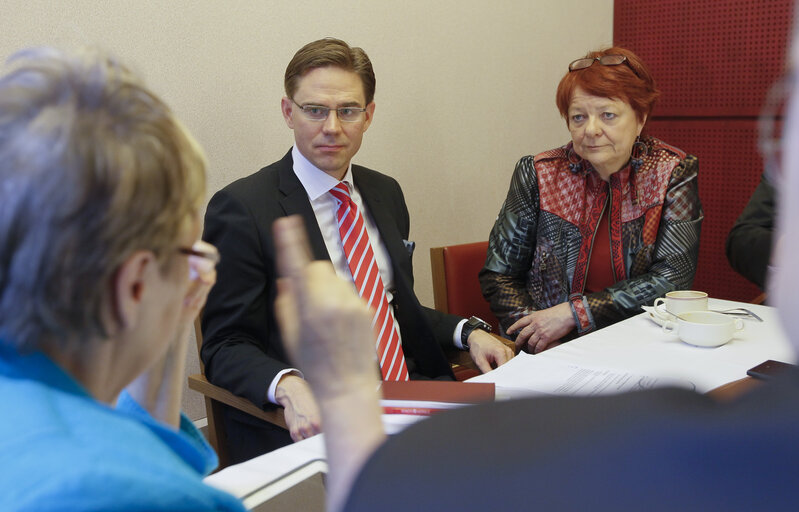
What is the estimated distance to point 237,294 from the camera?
2.10 metres

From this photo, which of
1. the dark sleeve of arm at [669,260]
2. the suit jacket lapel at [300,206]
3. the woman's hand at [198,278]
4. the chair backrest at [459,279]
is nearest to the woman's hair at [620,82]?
the dark sleeve of arm at [669,260]

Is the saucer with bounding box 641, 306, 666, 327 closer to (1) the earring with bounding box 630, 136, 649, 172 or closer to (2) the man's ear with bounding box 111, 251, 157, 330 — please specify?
(1) the earring with bounding box 630, 136, 649, 172

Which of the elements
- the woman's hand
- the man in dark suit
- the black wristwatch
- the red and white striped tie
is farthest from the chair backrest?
the woman's hand

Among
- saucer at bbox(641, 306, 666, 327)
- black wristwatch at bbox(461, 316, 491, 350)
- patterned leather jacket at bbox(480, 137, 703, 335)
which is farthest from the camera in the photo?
patterned leather jacket at bbox(480, 137, 703, 335)

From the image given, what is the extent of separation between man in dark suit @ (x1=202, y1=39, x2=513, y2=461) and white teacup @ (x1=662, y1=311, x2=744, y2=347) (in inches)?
20.7

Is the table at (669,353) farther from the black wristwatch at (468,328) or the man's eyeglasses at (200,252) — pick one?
the man's eyeglasses at (200,252)

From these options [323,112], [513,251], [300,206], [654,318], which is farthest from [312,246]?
[654,318]

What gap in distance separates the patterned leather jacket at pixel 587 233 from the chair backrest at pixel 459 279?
0.19ft

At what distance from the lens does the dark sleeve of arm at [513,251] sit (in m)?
2.73

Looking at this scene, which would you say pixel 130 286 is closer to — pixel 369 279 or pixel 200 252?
pixel 200 252

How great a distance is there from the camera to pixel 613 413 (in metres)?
0.50

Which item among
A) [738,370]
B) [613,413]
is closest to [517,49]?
[738,370]

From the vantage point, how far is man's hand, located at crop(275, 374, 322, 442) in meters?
1.75

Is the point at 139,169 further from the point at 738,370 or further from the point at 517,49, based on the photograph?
the point at 517,49
